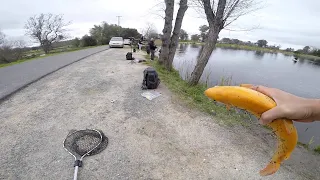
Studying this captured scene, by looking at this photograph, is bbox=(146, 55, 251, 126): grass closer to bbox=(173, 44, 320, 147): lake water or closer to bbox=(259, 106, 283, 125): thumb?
bbox=(173, 44, 320, 147): lake water

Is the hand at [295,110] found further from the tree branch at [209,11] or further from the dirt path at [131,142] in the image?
the tree branch at [209,11]

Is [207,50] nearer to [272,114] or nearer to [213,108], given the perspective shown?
[213,108]

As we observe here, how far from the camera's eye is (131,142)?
380 cm

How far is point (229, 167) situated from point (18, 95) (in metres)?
6.39

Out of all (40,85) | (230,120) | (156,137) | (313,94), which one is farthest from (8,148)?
(313,94)

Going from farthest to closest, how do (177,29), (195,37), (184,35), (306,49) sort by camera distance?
(195,37)
(184,35)
(306,49)
(177,29)

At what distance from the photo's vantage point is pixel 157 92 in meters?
6.50

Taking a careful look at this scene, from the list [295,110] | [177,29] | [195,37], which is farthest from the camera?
[195,37]

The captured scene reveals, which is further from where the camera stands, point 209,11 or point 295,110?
point 209,11

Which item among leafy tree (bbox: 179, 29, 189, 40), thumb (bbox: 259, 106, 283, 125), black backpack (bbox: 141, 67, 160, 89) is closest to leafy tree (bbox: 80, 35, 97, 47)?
black backpack (bbox: 141, 67, 160, 89)

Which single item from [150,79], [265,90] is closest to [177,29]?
[150,79]

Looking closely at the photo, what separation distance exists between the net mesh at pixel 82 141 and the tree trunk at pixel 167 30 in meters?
7.93

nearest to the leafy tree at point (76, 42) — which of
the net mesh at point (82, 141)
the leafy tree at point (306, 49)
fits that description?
the net mesh at point (82, 141)

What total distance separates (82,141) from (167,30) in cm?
861
